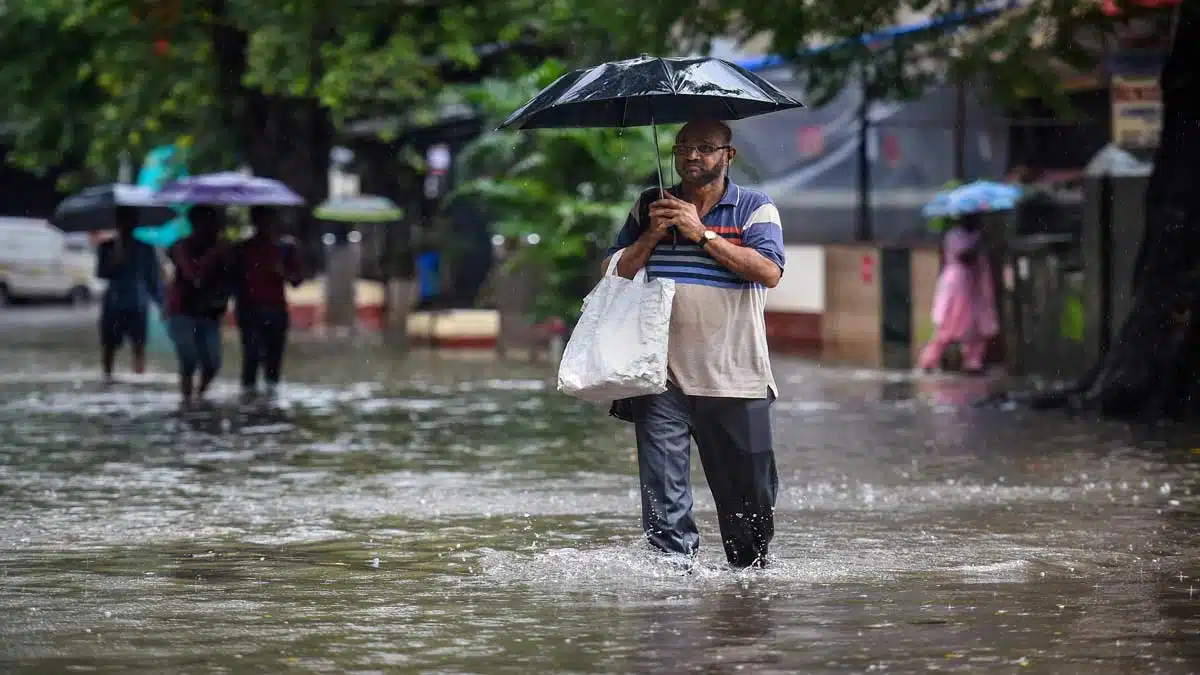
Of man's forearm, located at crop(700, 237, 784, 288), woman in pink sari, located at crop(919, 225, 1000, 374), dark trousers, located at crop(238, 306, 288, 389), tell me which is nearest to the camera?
man's forearm, located at crop(700, 237, 784, 288)

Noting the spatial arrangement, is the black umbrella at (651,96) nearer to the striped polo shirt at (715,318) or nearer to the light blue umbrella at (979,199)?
the striped polo shirt at (715,318)

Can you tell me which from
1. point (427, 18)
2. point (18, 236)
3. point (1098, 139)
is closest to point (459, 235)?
point (427, 18)

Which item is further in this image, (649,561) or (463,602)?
(649,561)

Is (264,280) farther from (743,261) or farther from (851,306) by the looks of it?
(743,261)

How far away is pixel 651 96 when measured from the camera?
8820 millimetres

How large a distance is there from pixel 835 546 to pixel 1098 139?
18446mm

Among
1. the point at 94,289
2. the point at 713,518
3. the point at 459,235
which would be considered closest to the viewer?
the point at 713,518

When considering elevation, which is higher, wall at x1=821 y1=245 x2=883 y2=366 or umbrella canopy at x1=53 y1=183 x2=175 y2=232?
umbrella canopy at x1=53 y1=183 x2=175 y2=232

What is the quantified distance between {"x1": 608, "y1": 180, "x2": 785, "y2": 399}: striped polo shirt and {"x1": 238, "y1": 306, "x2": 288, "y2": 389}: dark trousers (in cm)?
1183

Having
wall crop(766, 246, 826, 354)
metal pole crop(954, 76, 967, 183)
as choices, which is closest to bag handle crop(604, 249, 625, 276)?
metal pole crop(954, 76, 967, 183)

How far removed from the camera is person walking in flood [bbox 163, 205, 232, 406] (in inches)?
774

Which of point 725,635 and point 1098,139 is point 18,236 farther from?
point 725,635

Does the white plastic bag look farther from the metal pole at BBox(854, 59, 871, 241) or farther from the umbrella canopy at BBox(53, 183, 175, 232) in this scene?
the metal pole at BBox(854, 59, 871, 241)

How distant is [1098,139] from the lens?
2753cm
